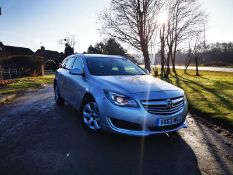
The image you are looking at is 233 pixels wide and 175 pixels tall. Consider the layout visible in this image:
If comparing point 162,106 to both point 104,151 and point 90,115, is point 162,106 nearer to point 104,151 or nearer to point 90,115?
point 104,151

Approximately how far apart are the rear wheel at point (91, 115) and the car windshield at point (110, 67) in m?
0.81

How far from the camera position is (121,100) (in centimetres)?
431

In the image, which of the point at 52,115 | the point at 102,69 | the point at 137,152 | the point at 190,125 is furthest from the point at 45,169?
the point at 190,125

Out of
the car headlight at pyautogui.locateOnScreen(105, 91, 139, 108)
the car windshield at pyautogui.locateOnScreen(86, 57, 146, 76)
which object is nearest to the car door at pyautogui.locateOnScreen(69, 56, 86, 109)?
the car windshield at pyautogui.locateOnScreen(86, 57, 146, 76)

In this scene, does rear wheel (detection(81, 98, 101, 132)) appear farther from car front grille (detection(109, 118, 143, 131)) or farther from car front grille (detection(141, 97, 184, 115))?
car front grille (detection(141, 97, 184, 115))

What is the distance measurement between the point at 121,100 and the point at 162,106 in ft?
2.43

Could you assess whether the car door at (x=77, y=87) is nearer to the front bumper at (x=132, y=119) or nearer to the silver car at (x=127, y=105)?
the silver car at (x=127, y=105)

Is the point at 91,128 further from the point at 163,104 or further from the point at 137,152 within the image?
the point at 163,104

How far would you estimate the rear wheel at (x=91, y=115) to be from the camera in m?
4.86

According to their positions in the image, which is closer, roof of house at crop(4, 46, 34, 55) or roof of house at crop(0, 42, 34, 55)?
roof of house at crop(0, 42, 34, 55)

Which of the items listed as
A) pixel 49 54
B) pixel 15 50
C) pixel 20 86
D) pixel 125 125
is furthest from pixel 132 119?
pixel 49 54

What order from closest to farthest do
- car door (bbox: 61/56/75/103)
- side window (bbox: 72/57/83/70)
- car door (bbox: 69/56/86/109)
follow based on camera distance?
car door (bbox: 69/56/86/109)
side window (bbox: 72/57/83/70)
car door (bbox: 61/56/75/103)

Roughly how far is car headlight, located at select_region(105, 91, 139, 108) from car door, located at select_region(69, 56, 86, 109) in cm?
114

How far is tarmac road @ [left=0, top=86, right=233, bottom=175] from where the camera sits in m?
3.46
